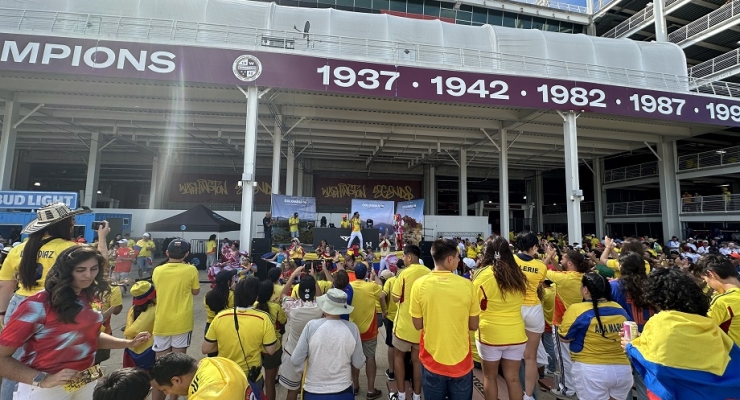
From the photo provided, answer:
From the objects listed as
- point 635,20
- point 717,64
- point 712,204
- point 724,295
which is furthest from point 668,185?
point 724,295

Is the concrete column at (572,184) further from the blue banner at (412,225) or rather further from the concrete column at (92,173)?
the concrete column at (92,173)

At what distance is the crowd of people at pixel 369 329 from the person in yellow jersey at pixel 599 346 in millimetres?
10

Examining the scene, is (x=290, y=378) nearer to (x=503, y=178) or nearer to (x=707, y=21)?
(x=503, y=178)

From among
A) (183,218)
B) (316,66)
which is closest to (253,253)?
(183,218)

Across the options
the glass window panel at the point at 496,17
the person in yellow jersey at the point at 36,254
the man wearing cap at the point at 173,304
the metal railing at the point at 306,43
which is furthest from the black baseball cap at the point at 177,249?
the glass window panel at the point at 496,17

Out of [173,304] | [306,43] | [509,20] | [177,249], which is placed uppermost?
[509,20]

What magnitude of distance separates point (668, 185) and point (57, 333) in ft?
84.4

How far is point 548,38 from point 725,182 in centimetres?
1821

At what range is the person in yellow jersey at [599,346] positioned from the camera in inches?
107

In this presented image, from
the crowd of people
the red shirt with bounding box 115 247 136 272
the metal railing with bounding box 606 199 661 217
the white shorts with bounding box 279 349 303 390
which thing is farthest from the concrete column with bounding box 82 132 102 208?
the metal railing with bounding box 606 199 661 217

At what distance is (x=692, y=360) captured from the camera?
1.79 meters

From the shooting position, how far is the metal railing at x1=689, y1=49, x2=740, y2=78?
714 inches

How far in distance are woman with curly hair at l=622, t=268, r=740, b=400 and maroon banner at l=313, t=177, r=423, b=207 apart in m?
25.0

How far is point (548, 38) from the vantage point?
15.3 meters
